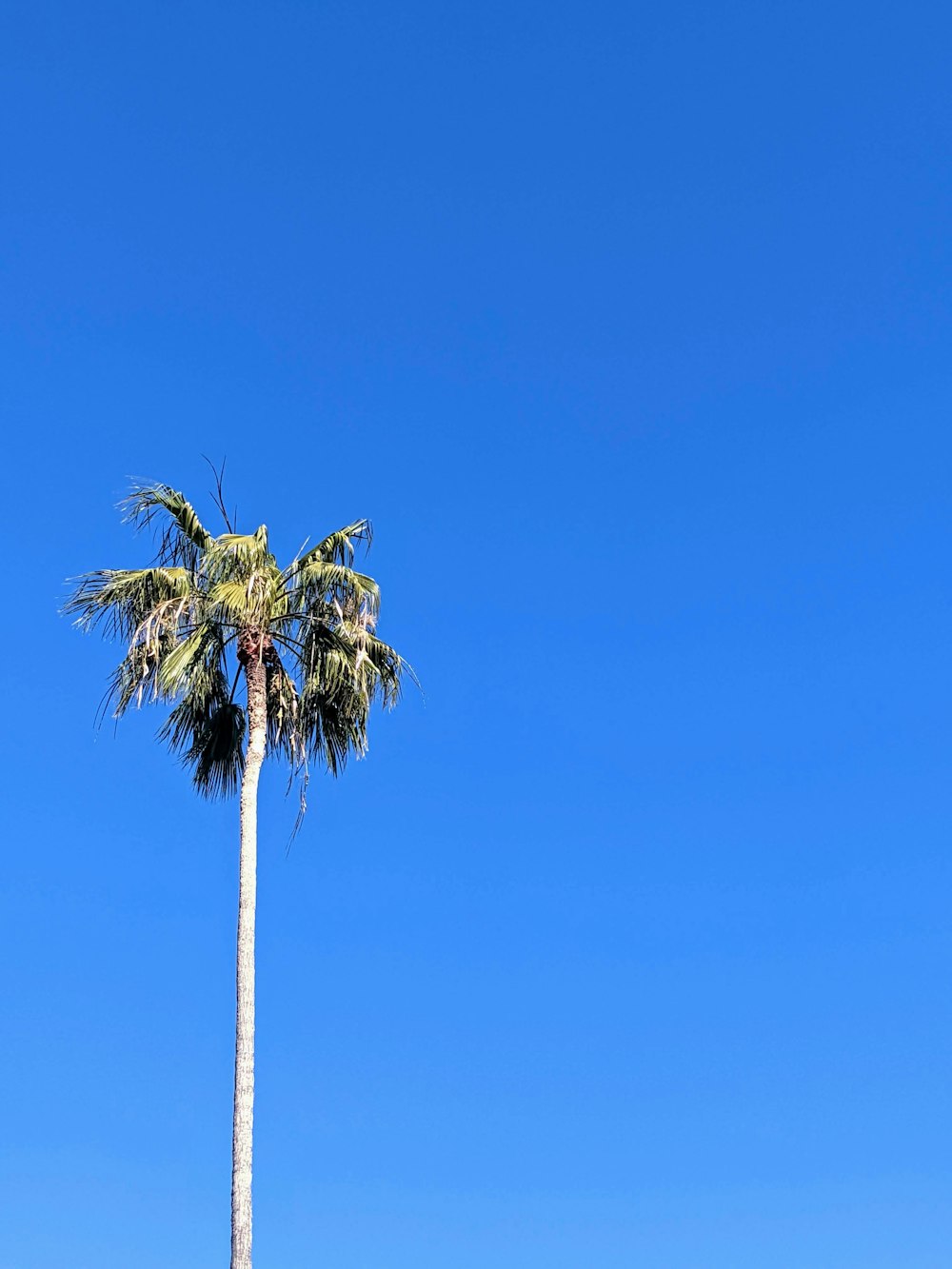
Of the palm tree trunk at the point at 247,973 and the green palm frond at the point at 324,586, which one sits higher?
the green palm frond at the point at 324,586

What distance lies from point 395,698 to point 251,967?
5.31m

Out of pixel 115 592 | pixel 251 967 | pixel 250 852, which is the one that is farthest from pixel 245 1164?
pixel 115 592

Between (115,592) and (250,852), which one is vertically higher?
(115,592)

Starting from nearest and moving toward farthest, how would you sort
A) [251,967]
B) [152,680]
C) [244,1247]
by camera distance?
[244,1247], [251,967], [152,680]

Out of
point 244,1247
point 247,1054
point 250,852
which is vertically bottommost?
point 244,1247

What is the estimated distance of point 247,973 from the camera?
2297 cm

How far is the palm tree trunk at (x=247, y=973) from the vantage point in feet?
70.5

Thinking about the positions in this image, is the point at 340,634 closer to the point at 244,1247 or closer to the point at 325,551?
the point at 325,551

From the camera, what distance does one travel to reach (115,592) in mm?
25922

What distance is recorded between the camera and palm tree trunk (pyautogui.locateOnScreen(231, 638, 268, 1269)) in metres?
21.5

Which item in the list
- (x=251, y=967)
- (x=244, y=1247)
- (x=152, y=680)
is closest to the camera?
(x=244, y=1247)

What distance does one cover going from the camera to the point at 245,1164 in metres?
21.7

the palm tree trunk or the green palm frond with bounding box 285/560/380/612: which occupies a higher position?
the green palm frond with bounding box 285/560/380/612

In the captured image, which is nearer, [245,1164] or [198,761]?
[245,1164]
